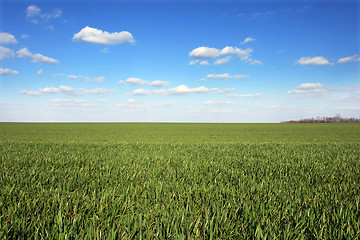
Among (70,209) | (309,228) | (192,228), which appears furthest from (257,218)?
(70,209)

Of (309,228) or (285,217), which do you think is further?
(285,217)

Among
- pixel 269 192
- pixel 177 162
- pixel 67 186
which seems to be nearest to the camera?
pixel 269 192

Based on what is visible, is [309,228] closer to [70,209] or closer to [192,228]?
[192,228]

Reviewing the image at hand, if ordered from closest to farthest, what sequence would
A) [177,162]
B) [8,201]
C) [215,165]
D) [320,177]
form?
[8,201] → [320,177] → [215,165] → [177,162]

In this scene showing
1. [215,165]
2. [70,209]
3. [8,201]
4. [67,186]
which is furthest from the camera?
[215,165]

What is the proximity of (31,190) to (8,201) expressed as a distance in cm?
41

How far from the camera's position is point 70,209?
2.26 m

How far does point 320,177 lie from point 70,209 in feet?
13.8

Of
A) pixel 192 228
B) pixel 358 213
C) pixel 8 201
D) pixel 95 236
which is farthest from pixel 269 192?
pixel 8 201

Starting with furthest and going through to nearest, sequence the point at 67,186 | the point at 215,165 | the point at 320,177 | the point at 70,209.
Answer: the point at 215,165
the point at 320,177
the point at 67,186
the point at 70,209

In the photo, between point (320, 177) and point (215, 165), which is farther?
point (215, 165)

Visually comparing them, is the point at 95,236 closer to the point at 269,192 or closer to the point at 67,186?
the point at 67,186

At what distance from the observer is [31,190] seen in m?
2.88

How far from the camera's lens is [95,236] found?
1.65 metres
